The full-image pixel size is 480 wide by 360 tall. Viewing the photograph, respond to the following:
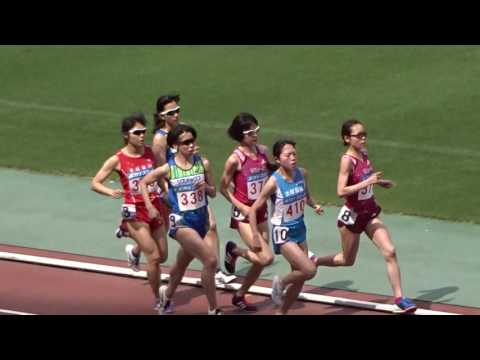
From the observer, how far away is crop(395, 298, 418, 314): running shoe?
1334 centimetres

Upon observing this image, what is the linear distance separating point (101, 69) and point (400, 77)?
6.67m

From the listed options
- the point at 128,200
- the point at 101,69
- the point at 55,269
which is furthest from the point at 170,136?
the point at 101,69

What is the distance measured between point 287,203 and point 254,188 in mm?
790

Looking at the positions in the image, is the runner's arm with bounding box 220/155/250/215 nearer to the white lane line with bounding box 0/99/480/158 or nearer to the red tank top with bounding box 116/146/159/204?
the red tank top with bounding box 116/146/159/204

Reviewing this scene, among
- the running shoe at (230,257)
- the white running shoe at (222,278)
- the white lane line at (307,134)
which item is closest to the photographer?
the running shoe at (230,257)

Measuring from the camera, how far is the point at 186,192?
523 inches

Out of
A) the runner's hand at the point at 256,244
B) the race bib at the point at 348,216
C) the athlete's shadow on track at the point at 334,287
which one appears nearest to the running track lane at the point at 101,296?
the athlete's shadow on track at the point at 334,287

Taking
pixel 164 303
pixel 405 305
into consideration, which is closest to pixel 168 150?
pixel 164 303

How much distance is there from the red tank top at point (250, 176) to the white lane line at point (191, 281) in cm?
143

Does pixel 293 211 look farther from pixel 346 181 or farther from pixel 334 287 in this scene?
pixel 334 287

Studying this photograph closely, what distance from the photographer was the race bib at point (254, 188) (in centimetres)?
1367

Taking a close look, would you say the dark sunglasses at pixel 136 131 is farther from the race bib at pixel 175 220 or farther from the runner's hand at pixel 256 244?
the runner's hand at pixel 256 244

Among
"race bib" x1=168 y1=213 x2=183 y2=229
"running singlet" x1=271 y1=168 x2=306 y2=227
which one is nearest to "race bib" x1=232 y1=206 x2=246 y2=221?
"running singlet" x1=271 y1=168 x2=306 y2=227

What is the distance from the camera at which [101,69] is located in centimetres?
2523
